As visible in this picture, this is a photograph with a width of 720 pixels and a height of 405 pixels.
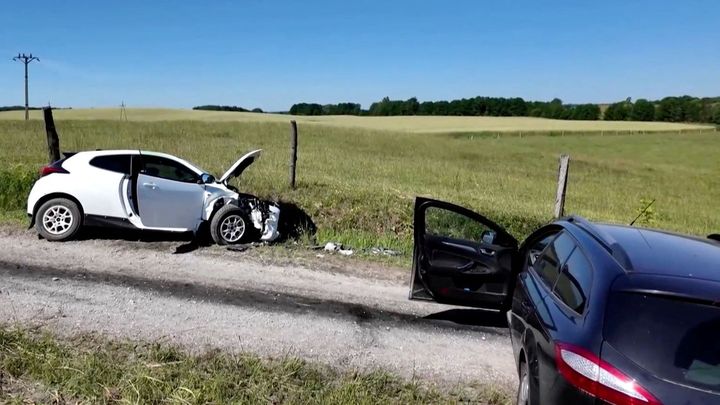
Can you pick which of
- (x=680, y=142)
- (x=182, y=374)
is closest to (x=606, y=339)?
(x=182, y=374)

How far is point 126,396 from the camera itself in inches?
153

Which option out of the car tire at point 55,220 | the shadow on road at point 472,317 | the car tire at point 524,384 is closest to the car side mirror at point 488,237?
the shadow on road at point 472,317

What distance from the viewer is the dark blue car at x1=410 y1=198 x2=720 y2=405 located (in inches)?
102

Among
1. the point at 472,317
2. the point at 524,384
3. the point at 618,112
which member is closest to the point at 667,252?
the point at 524,384

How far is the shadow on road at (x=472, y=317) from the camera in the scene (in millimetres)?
6211

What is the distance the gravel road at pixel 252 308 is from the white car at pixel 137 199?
45 cm

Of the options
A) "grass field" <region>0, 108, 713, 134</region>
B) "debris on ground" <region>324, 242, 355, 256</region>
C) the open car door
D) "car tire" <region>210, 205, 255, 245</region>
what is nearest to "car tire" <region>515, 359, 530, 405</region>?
the open car door

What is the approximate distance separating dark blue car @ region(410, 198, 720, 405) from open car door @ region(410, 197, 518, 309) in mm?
672

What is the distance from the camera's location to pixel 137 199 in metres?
8.50

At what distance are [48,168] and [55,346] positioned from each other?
474 centimetres

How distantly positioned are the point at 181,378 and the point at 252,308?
6.26ft

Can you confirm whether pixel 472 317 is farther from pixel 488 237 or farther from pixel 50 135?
pixel 50 135

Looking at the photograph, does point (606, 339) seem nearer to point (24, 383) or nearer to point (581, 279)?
point (581, 279)

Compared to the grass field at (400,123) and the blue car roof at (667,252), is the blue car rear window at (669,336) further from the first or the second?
the grass field at (400,123)
